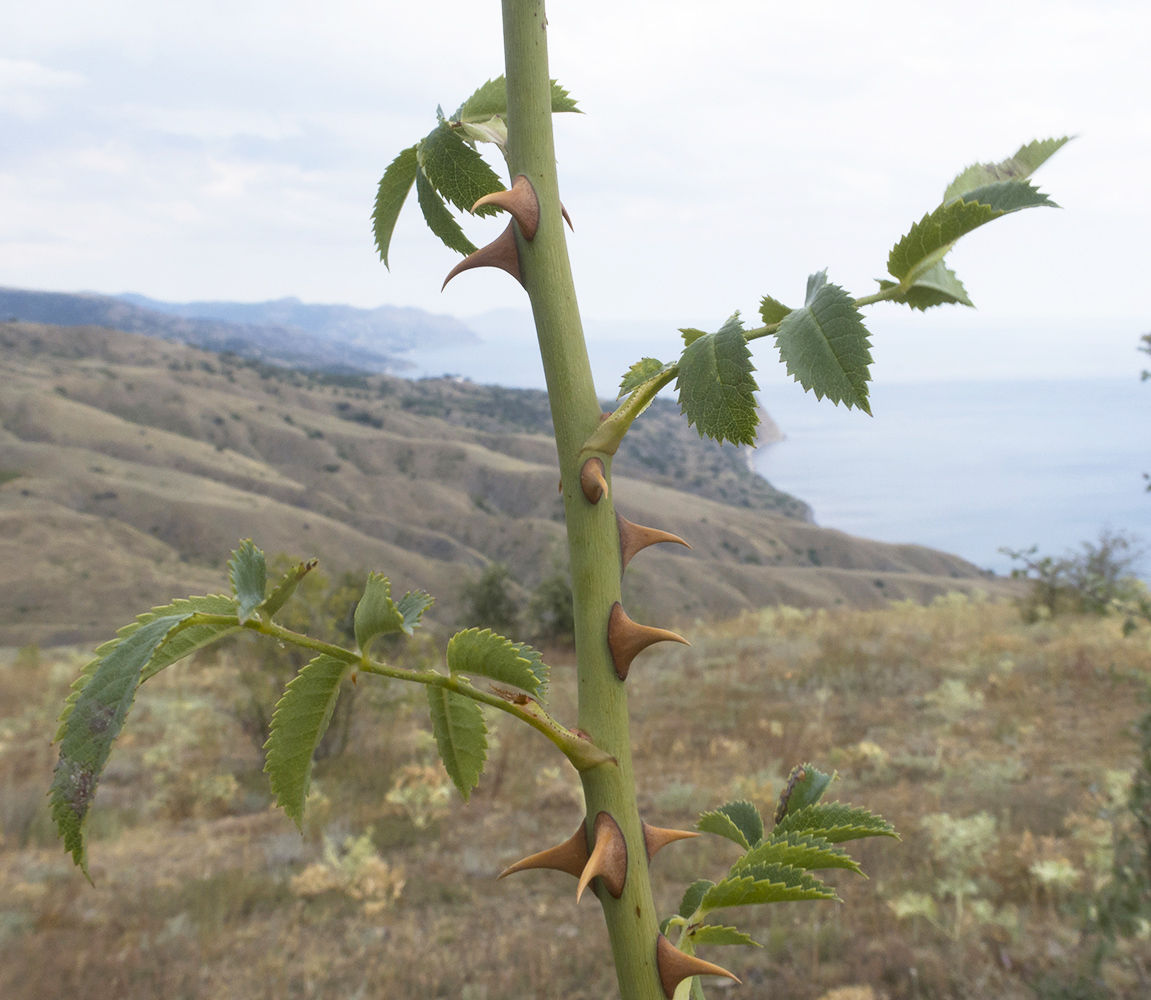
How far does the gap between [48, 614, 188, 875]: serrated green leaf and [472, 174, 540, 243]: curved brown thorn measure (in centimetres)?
42

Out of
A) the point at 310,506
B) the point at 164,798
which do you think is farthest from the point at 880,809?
the point at 310,506

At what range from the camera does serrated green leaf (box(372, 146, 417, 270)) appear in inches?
36.0

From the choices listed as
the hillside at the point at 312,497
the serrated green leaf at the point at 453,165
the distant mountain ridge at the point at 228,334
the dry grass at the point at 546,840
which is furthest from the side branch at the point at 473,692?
the distant mountain ridge at the point at 228,334

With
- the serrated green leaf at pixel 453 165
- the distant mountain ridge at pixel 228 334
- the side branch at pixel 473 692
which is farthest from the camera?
the distant mountain ridge at pixel 228 334

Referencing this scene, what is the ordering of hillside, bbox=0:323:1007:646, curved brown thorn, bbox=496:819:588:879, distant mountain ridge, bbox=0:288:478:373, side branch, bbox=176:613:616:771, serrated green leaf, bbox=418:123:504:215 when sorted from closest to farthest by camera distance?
1. side branch, bbox=176:613:616:771
2. curved brown thorn, bbox=496:819:588:879
3. serrated green leaf, bbox=418:123:504:215
4. hillside, bbox=0:323:1007:646
5. distant mountain ridge, bbox=0:288:478:373

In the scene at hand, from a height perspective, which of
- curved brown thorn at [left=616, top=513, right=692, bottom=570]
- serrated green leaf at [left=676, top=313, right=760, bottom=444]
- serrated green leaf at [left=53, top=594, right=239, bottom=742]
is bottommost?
serrated green leaf at [left=53, top=594, right=239, bottom=742]

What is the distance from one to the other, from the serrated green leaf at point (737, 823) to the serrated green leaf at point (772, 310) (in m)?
0.53

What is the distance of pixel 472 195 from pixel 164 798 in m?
8.39

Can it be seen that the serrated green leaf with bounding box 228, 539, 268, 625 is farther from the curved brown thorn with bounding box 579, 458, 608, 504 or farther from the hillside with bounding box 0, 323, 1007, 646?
the hillside with bounding box 0, 323, 1007, 646

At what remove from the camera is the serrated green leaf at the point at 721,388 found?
607mm

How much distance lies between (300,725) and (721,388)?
1.50 feet

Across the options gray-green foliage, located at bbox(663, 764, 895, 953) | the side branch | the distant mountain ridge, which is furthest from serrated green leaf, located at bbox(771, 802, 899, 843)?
the distant mountain ridge

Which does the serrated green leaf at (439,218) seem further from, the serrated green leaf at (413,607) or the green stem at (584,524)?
the serrated green leaf at (413,607)

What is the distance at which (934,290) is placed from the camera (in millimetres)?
738
